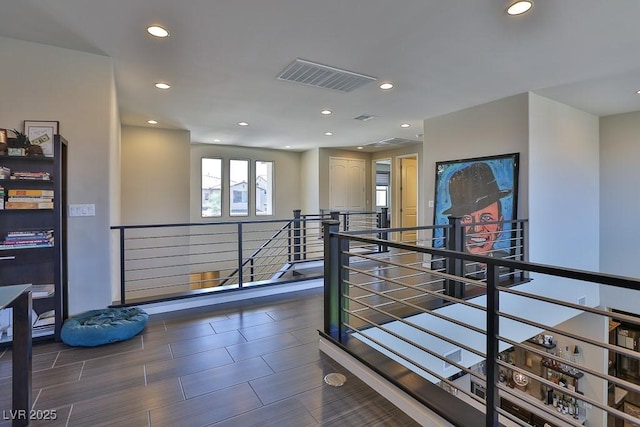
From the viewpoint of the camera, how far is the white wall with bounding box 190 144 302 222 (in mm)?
7547

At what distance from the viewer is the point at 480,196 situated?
4676 mm

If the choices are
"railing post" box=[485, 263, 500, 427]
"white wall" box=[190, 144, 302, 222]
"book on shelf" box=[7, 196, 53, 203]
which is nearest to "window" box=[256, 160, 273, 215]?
"white wall" box=[190, 144, 302, 222]

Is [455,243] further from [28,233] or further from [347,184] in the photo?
[347,184]

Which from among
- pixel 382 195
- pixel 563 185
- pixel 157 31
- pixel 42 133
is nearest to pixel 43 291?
pixel 42 133

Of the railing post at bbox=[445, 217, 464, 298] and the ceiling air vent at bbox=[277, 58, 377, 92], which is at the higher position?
the ceiling air vent at bbox=[277, 58, 377, 92]

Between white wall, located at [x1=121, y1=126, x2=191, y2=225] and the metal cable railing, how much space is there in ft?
11.4

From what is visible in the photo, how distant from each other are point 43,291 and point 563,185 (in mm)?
6140

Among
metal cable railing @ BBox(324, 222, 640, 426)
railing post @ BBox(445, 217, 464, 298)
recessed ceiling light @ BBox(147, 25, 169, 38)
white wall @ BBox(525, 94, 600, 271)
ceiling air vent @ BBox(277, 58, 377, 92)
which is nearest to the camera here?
metal cable railing @ BBox(324, 222, 640, 426)

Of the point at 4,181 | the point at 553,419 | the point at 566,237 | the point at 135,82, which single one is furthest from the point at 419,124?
the point at 4,181

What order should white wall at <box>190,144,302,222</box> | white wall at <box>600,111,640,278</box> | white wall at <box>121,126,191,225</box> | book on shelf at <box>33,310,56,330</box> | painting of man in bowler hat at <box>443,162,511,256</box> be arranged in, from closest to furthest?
book on shelf at <box>33,310,56,330</box>
painting of man in bowler hat at <box>443,162,511,256</box>
white wall at <box>600,111,640,278</box>
white wall at <box>121,126,191,225</box>
white wall at <box>190,144,302,222</box>

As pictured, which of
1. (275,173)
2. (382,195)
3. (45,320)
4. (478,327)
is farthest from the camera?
(382,195)

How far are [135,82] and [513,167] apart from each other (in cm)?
469

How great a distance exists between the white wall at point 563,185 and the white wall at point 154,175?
5495mm

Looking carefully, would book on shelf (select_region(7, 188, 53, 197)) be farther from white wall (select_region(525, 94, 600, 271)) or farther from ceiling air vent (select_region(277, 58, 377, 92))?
white wall (select_region(525, 94, 600, 271))
